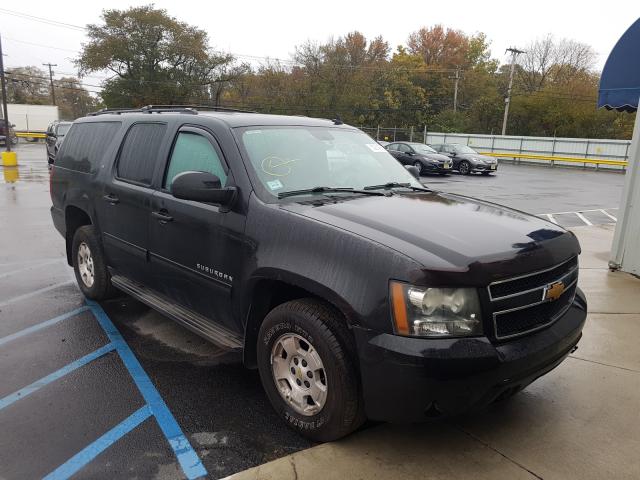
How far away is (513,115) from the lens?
5428 centimetres

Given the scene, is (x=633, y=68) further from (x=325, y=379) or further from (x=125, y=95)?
(x=125, y=95)

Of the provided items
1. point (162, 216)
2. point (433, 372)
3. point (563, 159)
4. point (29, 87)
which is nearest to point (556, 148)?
point (563, 159)

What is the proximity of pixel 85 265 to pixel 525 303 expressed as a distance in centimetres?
449

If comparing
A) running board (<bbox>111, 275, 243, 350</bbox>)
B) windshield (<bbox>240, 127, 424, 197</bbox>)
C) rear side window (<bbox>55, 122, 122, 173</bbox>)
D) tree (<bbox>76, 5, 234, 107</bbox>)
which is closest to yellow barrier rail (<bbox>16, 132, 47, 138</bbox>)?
tree (<bbox>76, 5, 234, 107</bbox>)

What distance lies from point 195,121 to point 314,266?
71.2 inches

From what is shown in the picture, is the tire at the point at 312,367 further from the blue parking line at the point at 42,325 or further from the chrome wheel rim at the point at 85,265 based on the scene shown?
Result: the chrome wheel rim at the point at 85,265

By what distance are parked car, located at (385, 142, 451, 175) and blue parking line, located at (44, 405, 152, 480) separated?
21698 mm

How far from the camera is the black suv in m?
2.50

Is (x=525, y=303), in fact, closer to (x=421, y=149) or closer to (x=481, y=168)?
(x=421, y=149)

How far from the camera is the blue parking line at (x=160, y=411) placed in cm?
279

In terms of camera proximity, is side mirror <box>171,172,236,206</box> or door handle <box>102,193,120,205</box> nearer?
side mirror <box>171,172,236,206</box>

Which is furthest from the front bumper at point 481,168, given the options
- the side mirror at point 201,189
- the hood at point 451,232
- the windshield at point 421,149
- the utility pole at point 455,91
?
the utility pole at point 455,91

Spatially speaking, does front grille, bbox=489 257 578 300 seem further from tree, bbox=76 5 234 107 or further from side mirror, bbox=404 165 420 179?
tree, bbox=76 5 234 107

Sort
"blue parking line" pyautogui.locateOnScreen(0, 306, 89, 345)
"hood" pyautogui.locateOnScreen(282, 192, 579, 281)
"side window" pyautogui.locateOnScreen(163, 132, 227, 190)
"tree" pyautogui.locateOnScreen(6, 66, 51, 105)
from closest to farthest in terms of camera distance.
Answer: "hood" pyautogui.locateOnScreen(282, 192, 579, 281), "side window" pyautogui.locateOnScreen(163, 132, 227, 190), "blue parking line" pyautogui.locateOnScreen(0, 306, 89, 345), "tree" pyautogui.locateOnScreen(6, 66, 51, 105)
